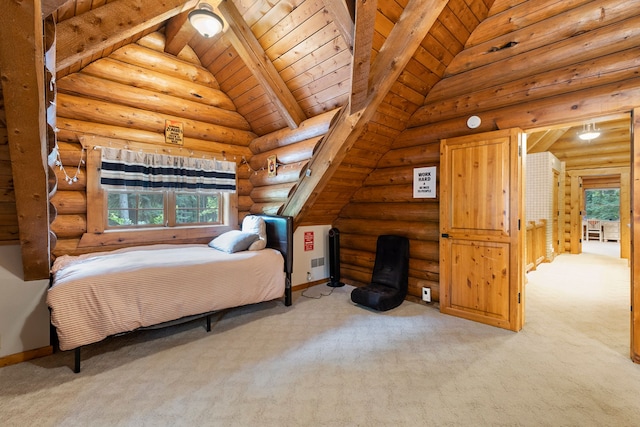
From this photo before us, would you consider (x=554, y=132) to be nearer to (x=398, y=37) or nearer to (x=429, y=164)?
(x=429, y=164)

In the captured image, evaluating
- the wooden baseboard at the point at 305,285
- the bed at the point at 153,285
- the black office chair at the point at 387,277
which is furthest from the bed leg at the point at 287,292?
the black office chair at the point at 387,277

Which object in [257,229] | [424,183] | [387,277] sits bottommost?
[387,277]

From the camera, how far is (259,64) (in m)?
3.09

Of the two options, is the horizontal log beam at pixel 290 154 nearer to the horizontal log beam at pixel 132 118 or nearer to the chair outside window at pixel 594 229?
the horizontal log beam at pixel 132 118

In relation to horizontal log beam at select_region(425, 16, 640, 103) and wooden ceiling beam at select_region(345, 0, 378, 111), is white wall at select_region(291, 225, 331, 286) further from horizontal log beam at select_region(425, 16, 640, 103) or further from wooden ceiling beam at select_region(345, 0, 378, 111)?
horizontal log beam at select_region(425, 16, 640, 103)

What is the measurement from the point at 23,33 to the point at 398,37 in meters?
2.50

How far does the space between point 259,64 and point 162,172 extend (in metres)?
1.75

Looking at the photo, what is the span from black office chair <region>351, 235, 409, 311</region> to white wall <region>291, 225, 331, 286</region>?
946mm

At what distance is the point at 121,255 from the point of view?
9.37 ft

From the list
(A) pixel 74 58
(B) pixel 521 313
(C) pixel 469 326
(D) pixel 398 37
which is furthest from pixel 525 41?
(A) pixel 74 58

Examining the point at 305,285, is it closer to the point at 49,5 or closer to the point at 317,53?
the point at 317,53

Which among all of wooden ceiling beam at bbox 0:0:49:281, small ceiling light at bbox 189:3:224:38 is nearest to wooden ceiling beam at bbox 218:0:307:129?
small ceiling light at bbox 189:3:224:38

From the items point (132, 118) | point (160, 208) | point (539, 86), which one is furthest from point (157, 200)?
point (539, 86)

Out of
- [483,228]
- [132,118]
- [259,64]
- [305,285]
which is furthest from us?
[305,285]
